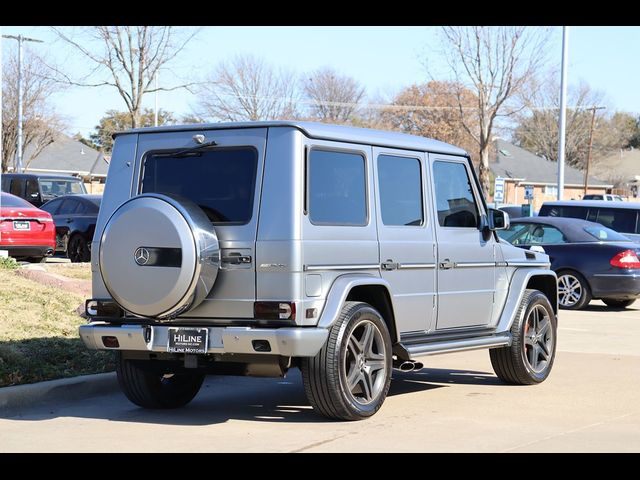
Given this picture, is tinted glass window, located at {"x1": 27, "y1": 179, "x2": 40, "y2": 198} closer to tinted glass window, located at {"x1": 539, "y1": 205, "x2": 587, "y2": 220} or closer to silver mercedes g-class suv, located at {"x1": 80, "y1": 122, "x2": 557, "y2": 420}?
tinted glass window, located at {"x1": 539, "y1": 205, "x2": 587, "y2": 220}

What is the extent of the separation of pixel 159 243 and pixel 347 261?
1402mm

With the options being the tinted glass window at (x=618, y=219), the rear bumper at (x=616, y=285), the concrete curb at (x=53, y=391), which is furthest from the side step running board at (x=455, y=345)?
the tinted glass window at (x=618, y=219)

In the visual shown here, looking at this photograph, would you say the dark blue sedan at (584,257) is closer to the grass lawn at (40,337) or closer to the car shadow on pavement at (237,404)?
the car shadow on pavement at (237,404)

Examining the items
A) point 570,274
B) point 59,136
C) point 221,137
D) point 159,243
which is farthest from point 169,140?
point 59,136

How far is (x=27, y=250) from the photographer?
21.2 m

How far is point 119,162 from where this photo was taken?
8.84m

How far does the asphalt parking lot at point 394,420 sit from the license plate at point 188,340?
58 centimetres

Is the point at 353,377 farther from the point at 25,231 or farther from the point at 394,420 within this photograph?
the point at 25,231

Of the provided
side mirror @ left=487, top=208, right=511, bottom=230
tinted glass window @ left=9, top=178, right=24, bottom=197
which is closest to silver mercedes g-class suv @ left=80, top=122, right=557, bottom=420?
side mirror @ left=487, top=208, right=511, bottom=230

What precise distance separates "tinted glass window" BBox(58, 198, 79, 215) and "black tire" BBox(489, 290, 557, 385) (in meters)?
15.4

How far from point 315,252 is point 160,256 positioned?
111cm

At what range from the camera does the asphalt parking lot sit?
7410 millimetres

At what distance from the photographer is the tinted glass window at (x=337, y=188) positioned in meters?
8.20
